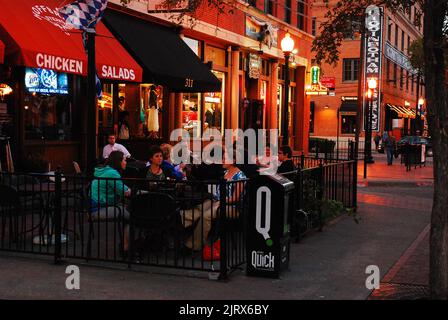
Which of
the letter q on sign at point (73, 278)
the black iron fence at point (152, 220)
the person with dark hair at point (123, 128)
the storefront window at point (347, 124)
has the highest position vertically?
the storefront window at point (347, 124)

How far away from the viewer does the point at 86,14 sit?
9797 mm

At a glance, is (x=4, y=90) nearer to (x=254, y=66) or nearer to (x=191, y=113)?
(x=191, y=113)

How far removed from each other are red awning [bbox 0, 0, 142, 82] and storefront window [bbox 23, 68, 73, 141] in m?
1.06

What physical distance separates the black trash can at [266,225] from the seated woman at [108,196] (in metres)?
1.74

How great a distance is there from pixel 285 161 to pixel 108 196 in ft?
12.7

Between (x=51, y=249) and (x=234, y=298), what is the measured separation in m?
3.36

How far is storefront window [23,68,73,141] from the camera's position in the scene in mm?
14047

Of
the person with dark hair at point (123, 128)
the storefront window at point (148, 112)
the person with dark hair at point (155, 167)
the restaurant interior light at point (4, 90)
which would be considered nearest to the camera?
the person with dark hair at point (155, 167)

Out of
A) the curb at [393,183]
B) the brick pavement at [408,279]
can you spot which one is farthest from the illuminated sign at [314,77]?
the brick pavement at [408,279]

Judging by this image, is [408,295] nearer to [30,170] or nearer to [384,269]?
[384,269]

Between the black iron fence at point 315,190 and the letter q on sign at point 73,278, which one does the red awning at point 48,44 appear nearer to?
the letter q on sign at point 73,278

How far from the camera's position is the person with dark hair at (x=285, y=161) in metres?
10.7

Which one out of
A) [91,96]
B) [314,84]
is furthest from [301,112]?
[91,96]

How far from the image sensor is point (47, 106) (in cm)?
1493
